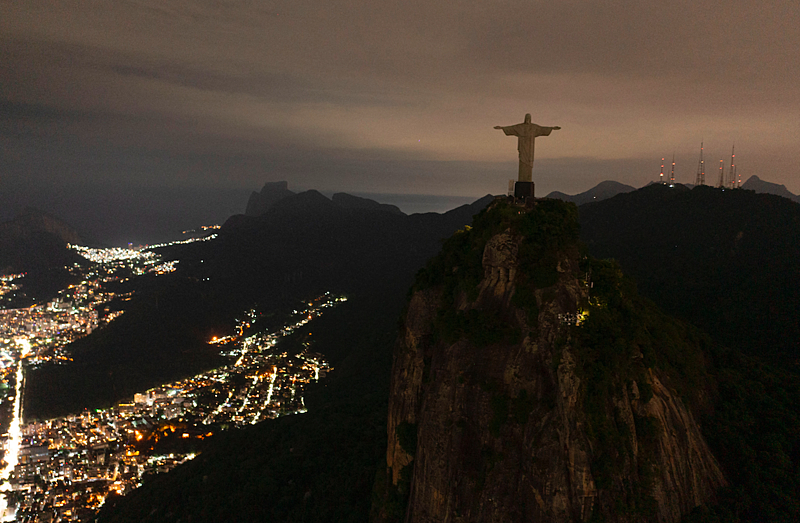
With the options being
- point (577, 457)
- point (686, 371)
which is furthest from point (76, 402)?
point (686, 371)

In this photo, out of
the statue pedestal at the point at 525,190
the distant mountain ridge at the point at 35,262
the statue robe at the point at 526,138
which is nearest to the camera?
the statue robe at the point at 526,138

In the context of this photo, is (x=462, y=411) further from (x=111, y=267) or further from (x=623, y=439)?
(x=111, y=267)

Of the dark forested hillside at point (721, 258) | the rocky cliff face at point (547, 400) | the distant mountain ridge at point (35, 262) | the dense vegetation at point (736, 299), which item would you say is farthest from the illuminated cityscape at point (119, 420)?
the dark forested hillside at point (721, 258)

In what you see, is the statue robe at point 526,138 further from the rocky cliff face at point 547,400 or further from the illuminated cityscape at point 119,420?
the illuminated cityscape at point 119,420

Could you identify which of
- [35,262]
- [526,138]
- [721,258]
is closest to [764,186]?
[721,258]

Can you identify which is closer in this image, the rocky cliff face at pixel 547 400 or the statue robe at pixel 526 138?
the rocky cliff face at pixel 547 400
